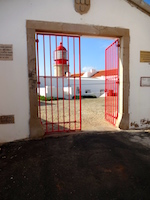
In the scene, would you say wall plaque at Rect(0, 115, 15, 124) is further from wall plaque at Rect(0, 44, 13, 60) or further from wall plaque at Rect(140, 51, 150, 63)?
wall plaque at Rect(140, 51, 150, 63)

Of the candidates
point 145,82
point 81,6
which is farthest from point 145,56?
point 81,6

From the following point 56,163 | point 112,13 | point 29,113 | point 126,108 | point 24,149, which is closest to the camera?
point 56,163

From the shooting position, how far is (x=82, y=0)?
149 inches

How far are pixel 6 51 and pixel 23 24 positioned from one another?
812 mm

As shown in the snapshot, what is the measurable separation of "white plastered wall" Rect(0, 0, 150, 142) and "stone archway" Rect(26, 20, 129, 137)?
0.37ft

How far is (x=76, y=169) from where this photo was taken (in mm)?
2422

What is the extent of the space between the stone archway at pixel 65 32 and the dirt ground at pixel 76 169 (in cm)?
67

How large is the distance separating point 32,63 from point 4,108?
136 centimetres

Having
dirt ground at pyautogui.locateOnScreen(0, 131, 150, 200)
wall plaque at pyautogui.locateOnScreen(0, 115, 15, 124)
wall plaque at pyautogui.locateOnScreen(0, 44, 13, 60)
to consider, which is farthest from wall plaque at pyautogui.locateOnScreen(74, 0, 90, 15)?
dirt ground at pyautogui.locateOnScreen(0, 131, 150, 200)

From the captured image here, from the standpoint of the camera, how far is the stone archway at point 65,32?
11.8ft

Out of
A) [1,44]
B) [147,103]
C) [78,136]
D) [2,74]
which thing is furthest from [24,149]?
[147,103]

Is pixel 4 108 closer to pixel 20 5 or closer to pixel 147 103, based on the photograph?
pixel 20 5

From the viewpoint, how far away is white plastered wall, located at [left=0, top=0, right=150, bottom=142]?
3492 millimetres

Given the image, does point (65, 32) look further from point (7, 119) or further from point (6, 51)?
point (7, 119)
